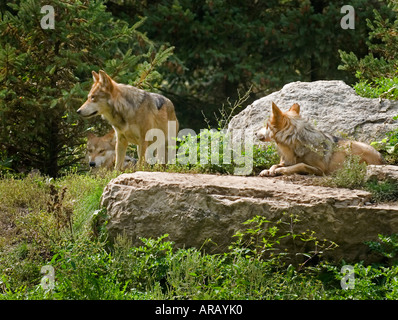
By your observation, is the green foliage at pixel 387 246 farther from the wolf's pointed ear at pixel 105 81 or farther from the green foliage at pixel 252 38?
the green foliage at pixel 252 38

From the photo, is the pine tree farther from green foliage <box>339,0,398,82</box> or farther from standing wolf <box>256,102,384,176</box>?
green foliage <box>339,0,398,82</box>

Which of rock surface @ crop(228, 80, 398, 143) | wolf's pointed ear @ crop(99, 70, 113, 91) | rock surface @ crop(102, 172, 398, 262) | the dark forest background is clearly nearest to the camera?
rock surface @ crop(102, 172, 398, 262)

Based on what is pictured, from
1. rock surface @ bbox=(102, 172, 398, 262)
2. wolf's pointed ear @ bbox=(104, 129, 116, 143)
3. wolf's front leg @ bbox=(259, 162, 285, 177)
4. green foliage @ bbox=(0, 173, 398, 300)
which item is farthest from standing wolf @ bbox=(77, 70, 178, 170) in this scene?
rock surface @ bbox=(102, 172, 398, 262)

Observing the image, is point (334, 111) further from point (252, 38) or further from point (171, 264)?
point (252, 38)

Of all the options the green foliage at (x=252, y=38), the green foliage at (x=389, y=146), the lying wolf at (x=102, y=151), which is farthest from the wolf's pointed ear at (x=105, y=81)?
the green foliage at (x=252, y=38)

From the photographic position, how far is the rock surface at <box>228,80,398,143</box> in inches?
354

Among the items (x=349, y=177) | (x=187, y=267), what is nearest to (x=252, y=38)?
(x=349, y=177)

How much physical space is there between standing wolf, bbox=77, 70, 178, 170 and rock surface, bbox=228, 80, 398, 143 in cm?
136

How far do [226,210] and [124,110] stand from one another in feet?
12.1

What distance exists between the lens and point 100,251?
22.1 ft

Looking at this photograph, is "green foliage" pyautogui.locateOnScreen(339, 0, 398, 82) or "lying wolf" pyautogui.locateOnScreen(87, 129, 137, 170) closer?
"lying wolf" pyautogui.locateOnScreen(87, 129, 137, 170)

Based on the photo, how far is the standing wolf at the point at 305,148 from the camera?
312 inches

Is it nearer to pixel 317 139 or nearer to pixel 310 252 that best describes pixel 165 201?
pixel 310 252
